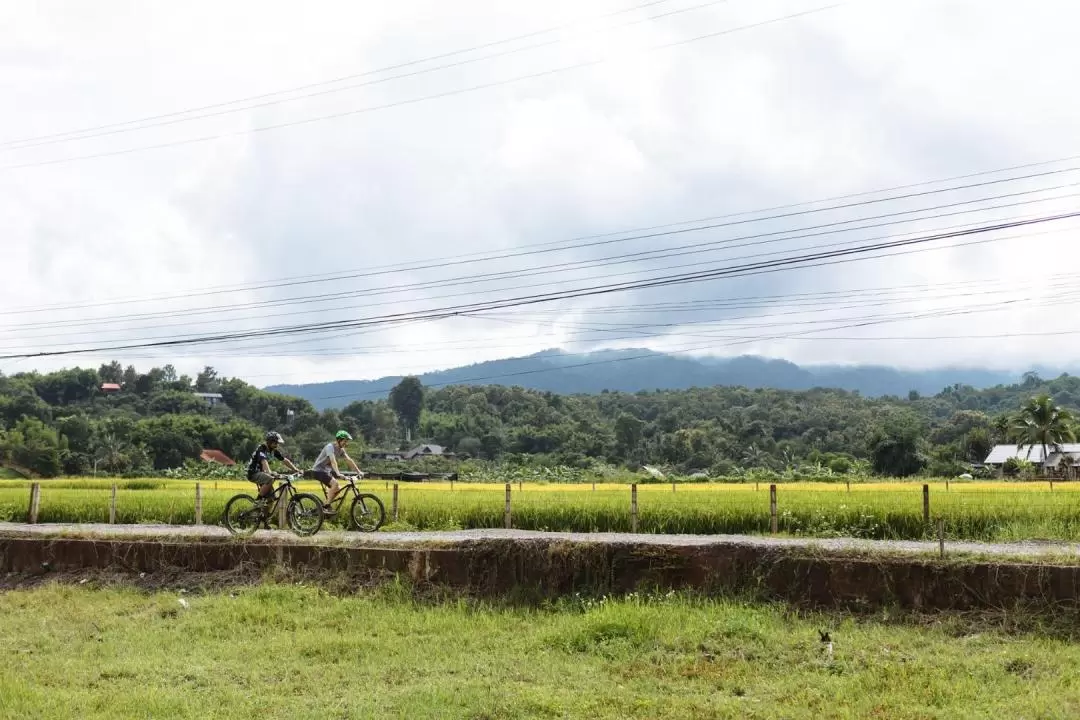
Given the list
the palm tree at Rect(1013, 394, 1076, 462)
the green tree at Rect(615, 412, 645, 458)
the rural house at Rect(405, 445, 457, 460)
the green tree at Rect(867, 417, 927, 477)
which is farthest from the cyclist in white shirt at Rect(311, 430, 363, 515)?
the rural house at Rect(405, 445, 457, 460)

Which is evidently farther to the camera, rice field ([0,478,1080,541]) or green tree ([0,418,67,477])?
green tree ([0,418,67,477])

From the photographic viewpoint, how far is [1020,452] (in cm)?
7812

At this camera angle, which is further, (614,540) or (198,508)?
(198,508)

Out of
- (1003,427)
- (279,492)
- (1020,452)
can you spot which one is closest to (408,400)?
(1003,427)

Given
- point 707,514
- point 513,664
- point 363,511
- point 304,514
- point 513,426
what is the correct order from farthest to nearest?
1. point 513,426
2. point 707,514
3. point 363,511
4. point 304,514
5. point 513,664

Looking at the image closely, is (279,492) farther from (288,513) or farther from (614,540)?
(614,540)

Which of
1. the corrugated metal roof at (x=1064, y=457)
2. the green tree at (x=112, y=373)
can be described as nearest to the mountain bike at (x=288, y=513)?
the corrugated metal roof at (x=1064, y=457)

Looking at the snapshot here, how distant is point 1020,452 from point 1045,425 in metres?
7.11

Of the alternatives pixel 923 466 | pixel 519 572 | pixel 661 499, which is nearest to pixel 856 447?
pixel 923 466

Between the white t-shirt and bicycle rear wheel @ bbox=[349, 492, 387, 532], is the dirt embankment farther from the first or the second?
bicycle rear wheel @ bbox=[349, 492, 387, 532]

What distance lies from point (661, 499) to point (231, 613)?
486 inches

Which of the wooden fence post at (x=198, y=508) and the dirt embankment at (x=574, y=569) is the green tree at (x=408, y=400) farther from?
the dirt embankment at (x=574, y=569)

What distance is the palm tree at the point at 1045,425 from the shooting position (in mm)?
71750

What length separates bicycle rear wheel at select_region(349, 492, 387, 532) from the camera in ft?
59.6
